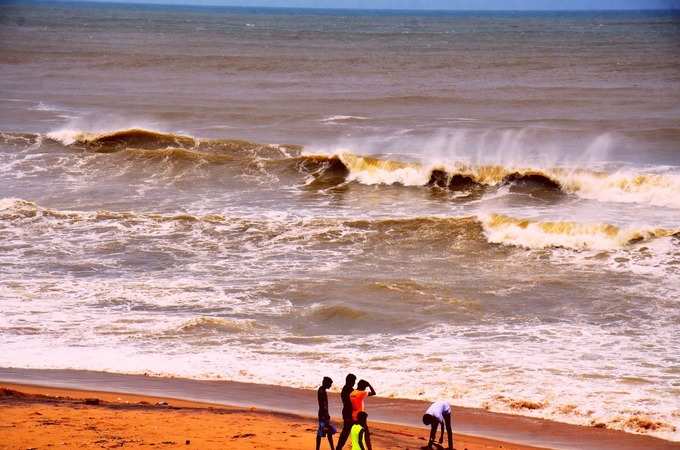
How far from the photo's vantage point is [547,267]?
19422 millimetres

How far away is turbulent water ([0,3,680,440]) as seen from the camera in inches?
549

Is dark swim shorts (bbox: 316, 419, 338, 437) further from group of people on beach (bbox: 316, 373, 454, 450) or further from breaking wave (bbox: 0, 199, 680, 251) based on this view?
breaking wave (bbox: 0, 199, 680, 251)

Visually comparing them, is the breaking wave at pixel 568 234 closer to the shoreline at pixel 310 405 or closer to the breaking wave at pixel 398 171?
the breaking wave at pixel 398 171

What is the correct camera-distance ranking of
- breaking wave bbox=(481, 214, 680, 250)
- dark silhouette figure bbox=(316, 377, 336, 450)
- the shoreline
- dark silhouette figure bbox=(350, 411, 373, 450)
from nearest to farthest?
dark silhouette figure bbox=(350, 411, 373, 450) < dark silhouette figure bbox=(316, 377, 336, 450) < the shoreline < breaking wave bbox=(481, 214, 680, 250)

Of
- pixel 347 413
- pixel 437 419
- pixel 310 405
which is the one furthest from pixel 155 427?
pixel 437 419

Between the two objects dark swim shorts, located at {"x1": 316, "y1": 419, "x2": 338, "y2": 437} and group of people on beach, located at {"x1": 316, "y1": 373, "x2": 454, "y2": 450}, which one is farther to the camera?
dark swim shorts, located at {"x1": 316, "y1": 419, "x2": 338, "y2": 437}

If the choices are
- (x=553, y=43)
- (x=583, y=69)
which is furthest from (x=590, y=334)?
(x=553, y=43)

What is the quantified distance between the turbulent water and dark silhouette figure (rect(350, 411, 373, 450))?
9.69ft

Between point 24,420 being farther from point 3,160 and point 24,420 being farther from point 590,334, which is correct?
point 3,160

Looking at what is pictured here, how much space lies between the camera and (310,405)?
40.9 feet

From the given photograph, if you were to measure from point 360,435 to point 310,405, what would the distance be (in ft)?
9.69

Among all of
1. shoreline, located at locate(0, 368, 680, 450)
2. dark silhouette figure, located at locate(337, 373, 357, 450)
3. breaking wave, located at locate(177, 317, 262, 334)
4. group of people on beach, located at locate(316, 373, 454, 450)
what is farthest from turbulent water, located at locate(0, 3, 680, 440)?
dark silhouette figure, located at locate(337, 373, 357, 450)

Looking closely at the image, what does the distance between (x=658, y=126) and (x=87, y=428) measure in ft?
94.2

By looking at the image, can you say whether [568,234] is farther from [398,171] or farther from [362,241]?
[398,171]
